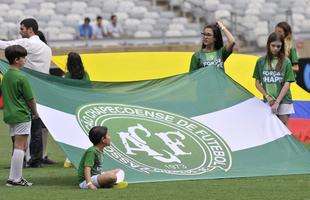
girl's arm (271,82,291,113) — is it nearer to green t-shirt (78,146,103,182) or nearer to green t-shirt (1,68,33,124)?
green t-shirt (78,146,103,182)

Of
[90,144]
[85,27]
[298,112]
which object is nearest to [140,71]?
[298,112]

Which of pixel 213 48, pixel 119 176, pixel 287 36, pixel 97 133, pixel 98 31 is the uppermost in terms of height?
pixel 287 36

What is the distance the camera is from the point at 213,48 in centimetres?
1116

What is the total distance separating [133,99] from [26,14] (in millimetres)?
14064

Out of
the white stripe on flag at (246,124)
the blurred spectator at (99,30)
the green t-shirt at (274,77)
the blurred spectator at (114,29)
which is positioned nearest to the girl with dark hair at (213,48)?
the green t-shirt at (274,77)

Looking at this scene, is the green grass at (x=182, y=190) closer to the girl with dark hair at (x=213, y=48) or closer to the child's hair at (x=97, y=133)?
the child's hair at (x=97, y=133)

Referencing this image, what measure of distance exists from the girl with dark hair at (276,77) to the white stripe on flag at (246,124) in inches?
5.9

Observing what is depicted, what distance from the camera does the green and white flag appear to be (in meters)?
10.1

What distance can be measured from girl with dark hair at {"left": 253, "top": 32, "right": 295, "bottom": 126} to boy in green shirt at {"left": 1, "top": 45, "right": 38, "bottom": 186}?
2.85 metres

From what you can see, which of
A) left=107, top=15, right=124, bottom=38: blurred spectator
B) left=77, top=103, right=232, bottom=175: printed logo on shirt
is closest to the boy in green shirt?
left=77, top=103, right=232, bottom=175: printed logo on shirt

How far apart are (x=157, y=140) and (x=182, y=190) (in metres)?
1.18

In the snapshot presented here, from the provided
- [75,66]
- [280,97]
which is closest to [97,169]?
[75,66]

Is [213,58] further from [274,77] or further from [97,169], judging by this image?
[97,169]

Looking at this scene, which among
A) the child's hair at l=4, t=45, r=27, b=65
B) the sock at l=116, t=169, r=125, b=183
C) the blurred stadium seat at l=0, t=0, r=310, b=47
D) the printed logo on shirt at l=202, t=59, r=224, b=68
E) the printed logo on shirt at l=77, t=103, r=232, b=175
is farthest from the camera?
the blurred stadium seat at l=0, t=0, r=310, b=47
